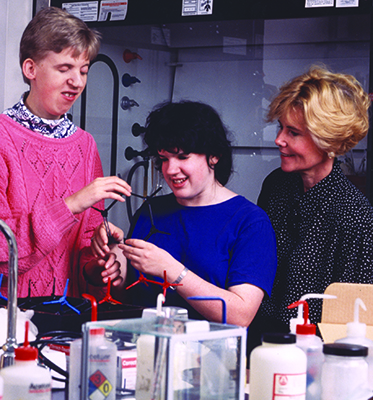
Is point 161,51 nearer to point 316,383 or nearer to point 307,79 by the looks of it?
point 307,79

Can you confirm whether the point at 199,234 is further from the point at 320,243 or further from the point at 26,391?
the point at 26,391

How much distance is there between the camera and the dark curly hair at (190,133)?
173 centimetres

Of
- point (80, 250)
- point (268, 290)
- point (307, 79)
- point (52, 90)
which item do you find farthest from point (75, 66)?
point (268, 290)

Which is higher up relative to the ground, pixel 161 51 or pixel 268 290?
pixel 161 51

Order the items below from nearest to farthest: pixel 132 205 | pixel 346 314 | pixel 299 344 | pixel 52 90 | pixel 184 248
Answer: pixel 299 344 < pixel 346 314 < pixel 184 248 < pixel 52 90 < pixel 132 205

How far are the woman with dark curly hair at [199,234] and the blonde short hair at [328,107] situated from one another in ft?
0.92

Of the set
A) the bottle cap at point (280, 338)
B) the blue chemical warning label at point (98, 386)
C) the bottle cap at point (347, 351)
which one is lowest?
the blue chemical warning label at point (98, 386)

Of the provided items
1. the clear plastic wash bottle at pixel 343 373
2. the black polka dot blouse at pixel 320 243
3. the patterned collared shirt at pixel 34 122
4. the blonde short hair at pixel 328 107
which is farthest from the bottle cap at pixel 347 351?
the patterned collared shirt at pixel 34 122

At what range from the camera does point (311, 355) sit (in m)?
1.11

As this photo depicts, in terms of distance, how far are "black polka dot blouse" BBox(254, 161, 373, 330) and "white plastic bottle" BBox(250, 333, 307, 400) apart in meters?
0.85

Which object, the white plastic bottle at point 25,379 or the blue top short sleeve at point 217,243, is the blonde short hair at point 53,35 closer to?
the blue top short sleeve at point 217,243

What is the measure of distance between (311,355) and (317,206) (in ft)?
2.88

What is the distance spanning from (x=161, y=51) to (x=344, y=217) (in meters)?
1.43

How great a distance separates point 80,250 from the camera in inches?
78.1
